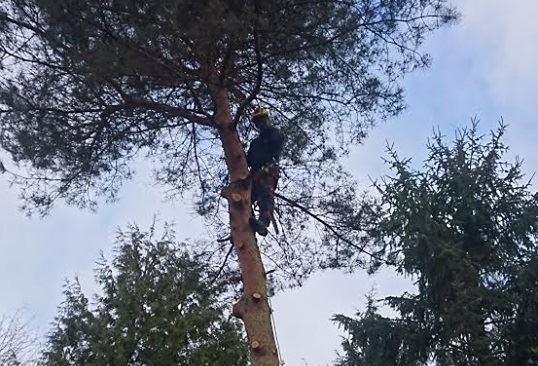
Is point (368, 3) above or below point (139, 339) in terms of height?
above

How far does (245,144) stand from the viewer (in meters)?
8.12

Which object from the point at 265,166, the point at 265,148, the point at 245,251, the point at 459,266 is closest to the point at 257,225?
the point at 245,251

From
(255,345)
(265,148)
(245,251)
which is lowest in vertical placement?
(255,345)

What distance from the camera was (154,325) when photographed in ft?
27.6

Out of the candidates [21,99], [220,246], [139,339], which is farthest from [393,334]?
[21,99]

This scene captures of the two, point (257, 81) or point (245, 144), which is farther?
point (245, 144)

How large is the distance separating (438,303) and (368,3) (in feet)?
10.3

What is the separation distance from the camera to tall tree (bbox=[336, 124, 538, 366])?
7.88 meters

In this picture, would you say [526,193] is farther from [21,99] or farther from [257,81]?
[21,99]

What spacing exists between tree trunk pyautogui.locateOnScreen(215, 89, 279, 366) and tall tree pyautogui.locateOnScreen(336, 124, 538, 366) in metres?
2.11

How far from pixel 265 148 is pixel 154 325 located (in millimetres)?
2506

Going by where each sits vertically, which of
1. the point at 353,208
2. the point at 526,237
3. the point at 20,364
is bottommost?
the point at 526,237

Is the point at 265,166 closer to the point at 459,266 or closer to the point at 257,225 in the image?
the point at 257,225

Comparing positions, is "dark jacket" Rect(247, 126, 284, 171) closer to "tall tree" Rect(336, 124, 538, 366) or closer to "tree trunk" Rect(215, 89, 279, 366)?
"tree trunk" Rect(215, 89, 279, 366)
